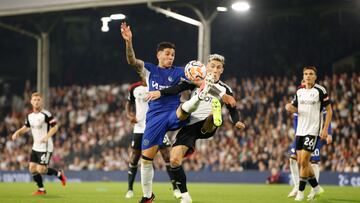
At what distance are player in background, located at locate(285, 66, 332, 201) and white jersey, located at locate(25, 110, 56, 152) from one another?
19.0 ft

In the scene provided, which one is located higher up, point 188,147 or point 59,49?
point 59,49

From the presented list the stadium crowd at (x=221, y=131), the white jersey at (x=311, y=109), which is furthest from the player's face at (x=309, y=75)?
the stadium crowd at (x=221, y=131)

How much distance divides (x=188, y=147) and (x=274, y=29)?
863 inches

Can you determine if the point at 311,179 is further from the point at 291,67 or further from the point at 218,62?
the point at 291,67

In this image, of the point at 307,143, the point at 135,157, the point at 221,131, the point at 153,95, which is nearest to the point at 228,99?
the point at 153,95

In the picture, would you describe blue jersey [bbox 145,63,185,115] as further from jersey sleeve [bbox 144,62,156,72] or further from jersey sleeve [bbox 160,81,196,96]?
jersey sleeve [bbox 160,81,196,96]

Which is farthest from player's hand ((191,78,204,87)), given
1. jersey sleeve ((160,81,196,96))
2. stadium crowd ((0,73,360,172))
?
stadium crowd ((0,73,360,172))

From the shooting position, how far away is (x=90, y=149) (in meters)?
31.7

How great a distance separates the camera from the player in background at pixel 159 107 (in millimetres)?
11055

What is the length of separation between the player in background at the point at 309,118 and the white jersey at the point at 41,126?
5777 millimetres

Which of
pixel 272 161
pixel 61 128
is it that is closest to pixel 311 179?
pixel 272 161

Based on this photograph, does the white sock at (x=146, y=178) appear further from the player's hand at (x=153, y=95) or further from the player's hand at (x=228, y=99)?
the player's hand at (x=228, y=99)

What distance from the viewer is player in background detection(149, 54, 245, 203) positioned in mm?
11219

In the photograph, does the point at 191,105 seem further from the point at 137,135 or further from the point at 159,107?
the point at 137,135
